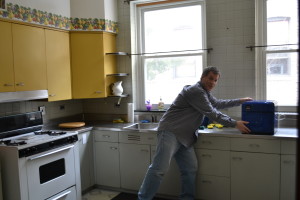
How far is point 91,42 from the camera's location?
155 inches

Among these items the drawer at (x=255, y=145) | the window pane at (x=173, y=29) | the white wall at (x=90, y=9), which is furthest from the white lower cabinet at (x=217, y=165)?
the white wall at (x=90, y=9)

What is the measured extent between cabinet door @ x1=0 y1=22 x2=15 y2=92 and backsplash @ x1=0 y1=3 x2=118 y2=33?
136mm

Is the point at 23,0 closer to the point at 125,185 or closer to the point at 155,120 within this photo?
the point at 155,120

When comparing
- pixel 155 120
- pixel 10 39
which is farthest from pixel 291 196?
pixel 10 39

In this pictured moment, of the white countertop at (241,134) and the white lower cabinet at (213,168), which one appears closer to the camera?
the white countertop at (241,134)

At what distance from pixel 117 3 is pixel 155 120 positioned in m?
1.68

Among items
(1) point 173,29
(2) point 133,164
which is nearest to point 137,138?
(2) point 133,164

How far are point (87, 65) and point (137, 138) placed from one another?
115cm

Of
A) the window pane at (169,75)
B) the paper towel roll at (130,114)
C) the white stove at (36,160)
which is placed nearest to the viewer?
the white stove at (36,160)

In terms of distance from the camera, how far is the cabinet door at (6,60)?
9.80 ft

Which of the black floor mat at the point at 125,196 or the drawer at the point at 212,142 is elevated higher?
the drawer at the point at 212,142

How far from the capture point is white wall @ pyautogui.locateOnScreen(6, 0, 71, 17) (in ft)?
10.6

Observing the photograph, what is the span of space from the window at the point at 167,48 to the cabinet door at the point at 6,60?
5.65 ft

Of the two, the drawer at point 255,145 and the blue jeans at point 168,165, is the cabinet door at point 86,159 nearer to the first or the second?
the blue jeans at point 168,165
